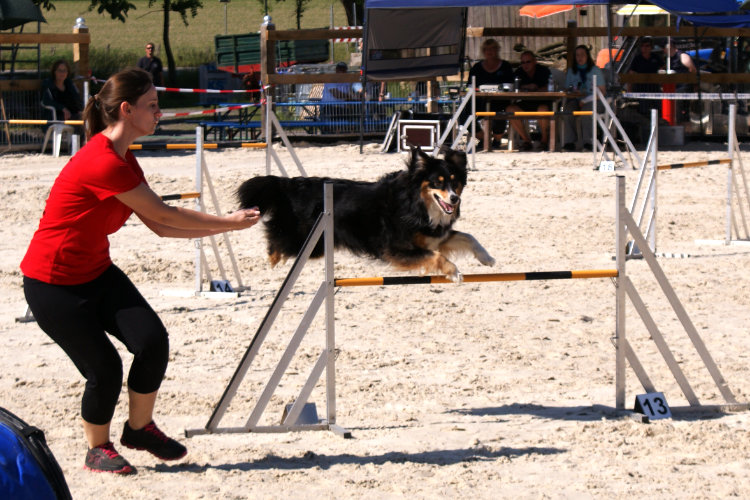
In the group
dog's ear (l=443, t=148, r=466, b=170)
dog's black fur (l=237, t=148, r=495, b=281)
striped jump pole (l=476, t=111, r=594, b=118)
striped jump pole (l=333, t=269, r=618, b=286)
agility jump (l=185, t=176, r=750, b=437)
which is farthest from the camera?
striped jump pole (l=476, t=111, r=594, b=118)

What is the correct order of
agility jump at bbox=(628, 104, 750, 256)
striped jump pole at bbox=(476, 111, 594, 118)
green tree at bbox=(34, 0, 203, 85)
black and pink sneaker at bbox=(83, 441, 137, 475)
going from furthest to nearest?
green tree at bbox=(34, 0, 203, 85) < striped jump pole at bbox=(476, 111, 594, 118) < agility jump at bbox=(628, 104, 750, 256) < black and pink sneaker at bbox=(83, 441, 137, 475)

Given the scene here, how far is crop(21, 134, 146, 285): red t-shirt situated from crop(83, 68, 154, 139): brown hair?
96mm

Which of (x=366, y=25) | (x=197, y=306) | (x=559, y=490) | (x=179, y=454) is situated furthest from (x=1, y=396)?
(x=366, y=25)

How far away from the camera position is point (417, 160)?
669cm

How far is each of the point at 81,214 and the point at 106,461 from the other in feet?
3.17

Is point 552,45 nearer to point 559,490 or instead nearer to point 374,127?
point 374,127

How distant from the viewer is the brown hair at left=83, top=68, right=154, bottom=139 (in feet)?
12.1

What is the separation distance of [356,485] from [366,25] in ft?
38.4

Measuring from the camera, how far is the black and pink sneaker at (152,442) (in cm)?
395

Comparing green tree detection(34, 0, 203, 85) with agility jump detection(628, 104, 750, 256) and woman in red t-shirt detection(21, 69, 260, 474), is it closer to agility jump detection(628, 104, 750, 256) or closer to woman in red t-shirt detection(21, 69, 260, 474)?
agility jump detection(628, 104, 750, 256)

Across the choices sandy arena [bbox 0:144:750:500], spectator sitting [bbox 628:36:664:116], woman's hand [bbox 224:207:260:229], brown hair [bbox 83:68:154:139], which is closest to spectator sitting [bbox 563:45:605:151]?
spectator sitting [bbox 628:36:664:116]

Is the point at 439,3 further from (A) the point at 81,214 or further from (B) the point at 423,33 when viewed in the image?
(A) the point at 81,214

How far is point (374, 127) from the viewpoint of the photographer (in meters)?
16.0

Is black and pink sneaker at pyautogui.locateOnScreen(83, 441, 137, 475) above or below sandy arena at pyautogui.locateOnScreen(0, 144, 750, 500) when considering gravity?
above
